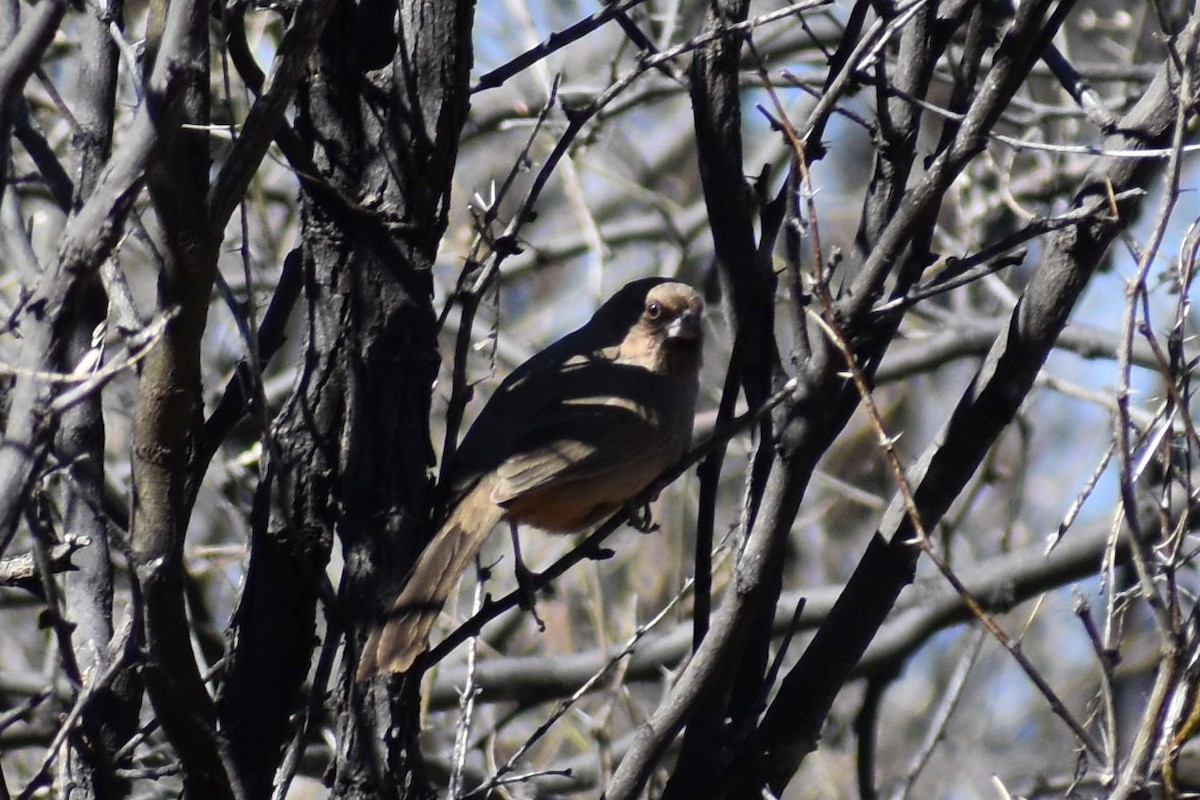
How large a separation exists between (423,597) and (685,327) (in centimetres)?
228

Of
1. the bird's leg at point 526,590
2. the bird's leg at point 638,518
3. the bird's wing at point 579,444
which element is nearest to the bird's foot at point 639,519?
the bird's leg at point 638,518

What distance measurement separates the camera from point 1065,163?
7.68 metres

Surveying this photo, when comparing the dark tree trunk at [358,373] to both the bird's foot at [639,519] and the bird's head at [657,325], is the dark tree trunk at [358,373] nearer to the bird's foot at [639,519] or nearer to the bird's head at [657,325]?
the bird's foot at [639,519]

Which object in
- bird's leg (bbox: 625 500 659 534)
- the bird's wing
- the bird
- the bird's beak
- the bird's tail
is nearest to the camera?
the bird's tail

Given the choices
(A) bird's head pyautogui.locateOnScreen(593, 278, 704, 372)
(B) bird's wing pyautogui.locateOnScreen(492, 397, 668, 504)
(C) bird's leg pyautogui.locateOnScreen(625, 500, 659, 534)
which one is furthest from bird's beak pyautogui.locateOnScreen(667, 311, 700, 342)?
(C) bird's leg pyautogui.locateOnScreen(625, 500, 659, 534)

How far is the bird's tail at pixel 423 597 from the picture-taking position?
3.40m

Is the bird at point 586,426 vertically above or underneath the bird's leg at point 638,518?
above

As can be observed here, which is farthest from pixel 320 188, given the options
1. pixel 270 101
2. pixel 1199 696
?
pixel 1199 696

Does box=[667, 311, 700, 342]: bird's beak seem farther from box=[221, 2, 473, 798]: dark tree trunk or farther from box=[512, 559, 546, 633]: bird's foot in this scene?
box=[221, 2, 473, 798]: dark tree trunk

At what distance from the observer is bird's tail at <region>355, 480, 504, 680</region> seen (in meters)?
3.40

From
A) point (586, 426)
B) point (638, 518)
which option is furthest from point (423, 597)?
point (586, 426)

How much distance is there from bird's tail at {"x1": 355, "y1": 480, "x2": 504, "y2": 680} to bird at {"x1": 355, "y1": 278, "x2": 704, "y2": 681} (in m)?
0.01

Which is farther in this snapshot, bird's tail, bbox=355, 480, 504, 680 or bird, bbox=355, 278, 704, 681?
bird, bbox=355, 278, 704, 681

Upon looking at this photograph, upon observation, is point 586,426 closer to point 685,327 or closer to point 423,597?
point 685,327
